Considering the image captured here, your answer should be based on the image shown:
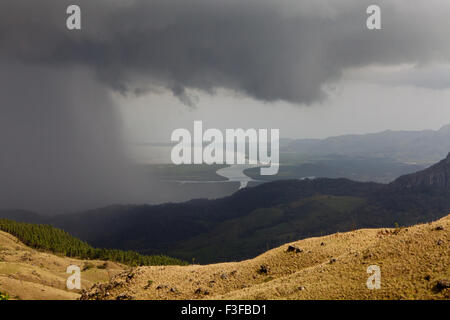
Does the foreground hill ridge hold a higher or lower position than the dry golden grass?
higher

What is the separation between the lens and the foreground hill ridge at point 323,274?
33.9 metres

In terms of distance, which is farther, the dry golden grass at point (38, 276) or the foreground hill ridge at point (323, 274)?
the dry golden grass at point (38, 276)

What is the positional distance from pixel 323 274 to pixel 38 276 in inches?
4969

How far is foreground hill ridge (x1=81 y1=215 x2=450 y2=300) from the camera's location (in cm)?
3391

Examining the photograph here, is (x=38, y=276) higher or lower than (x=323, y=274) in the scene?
lower

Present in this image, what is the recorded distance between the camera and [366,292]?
110ft

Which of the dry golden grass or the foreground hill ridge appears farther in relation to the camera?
the dry golden grass

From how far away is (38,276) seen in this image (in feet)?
402

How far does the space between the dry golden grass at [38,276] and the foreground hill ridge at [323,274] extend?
154 ft

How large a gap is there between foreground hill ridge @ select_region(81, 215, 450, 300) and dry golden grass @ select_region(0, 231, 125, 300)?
47034 mm

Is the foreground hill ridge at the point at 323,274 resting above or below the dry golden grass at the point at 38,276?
above
